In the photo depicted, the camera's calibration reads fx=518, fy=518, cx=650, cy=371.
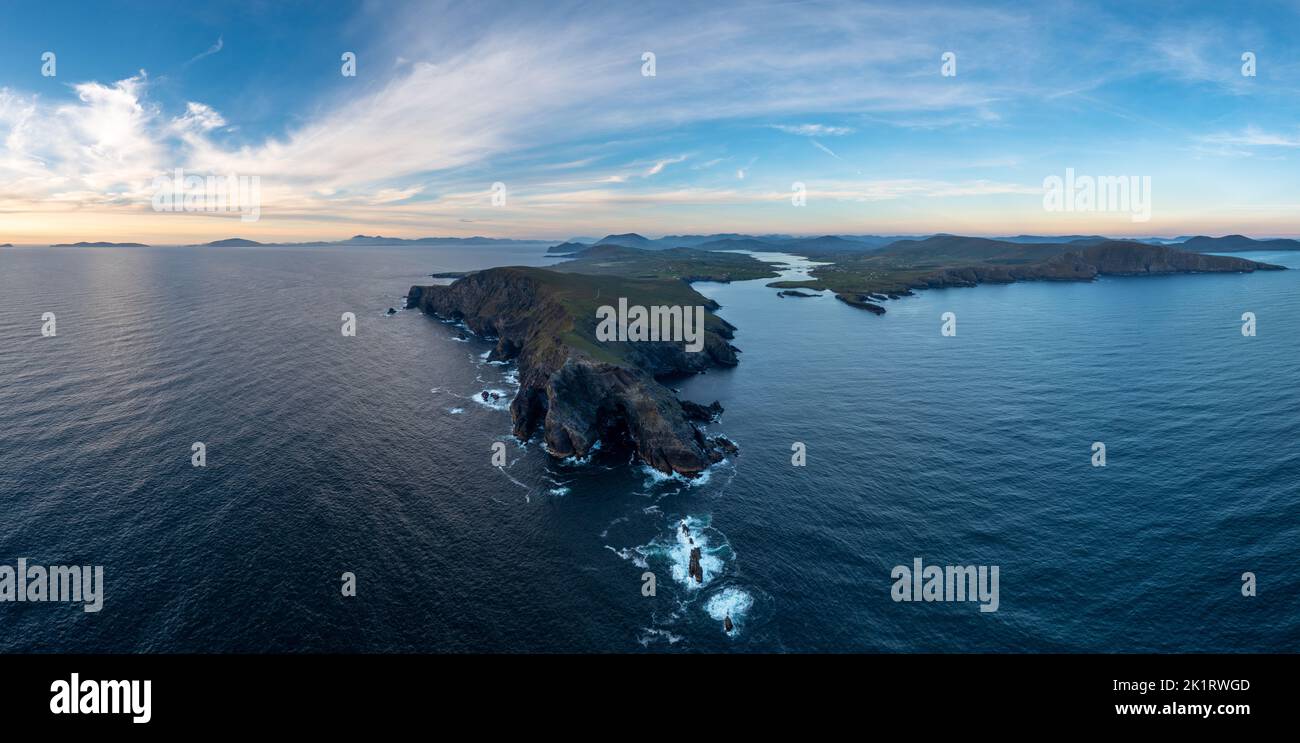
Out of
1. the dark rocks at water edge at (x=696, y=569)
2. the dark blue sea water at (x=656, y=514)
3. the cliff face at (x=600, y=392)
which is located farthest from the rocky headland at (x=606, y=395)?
the dark rocks at water edge at (x=696, y=569)

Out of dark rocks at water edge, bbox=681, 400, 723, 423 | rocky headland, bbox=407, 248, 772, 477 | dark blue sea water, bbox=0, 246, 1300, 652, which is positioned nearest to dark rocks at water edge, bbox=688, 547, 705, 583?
dark blue sea water, bbox=0, 246, 1300, 652

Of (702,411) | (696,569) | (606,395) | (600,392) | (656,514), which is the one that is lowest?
(696,569)

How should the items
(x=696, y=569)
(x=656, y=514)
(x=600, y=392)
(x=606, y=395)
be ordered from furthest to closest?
1. (x=600, y=392)
2. (x=606, y=395)
3. (x=656, y=514)
4. (x=696, y=569)

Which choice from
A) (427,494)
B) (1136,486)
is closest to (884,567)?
(1136,486)

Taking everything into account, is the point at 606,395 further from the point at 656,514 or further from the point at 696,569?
the point at 696,569

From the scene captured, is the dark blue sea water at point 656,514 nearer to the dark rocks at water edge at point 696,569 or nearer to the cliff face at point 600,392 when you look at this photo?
the dark rocks at water edge at point 696,569

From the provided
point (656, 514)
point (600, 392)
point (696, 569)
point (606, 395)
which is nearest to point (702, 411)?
point (606, 395)

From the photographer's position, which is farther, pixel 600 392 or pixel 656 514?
pixel 600 392
